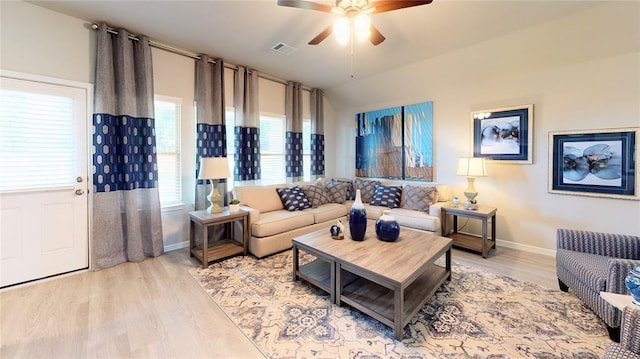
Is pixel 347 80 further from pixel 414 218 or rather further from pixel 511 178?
pixel 511 178

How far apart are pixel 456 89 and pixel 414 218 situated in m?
2.20

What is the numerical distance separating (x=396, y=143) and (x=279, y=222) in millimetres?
2746

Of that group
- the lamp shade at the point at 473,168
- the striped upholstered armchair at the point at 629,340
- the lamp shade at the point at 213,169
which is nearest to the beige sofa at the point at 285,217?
the lamp shade at the point at 213,169

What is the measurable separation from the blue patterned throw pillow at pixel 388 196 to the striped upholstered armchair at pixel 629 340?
307 cm

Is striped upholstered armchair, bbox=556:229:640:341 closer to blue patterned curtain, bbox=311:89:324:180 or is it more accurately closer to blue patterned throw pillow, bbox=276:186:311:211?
blue patterned throw pillow, bbox=276:186:311:211

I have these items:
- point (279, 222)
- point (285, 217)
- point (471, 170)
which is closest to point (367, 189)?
point (471, 170)

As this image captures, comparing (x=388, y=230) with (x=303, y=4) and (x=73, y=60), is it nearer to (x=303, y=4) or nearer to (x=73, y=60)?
(x=303, y=4)

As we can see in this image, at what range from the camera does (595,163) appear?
3078 millimetres

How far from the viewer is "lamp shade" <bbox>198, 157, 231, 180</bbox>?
332cm

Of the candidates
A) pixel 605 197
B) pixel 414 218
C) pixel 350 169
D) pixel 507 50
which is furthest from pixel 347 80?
pixel 605 197

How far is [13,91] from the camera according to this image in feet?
8.25

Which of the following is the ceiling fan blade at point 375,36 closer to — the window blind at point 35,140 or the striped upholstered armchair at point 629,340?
the striped upholstered armchair at point 629,340

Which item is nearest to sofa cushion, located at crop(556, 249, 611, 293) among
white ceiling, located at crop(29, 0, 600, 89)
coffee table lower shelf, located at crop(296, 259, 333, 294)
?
coffee table lower shelf, located at crop(296, 259, 333, 294)

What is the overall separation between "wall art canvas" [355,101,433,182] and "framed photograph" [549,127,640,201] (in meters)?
1.63
